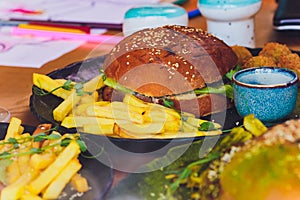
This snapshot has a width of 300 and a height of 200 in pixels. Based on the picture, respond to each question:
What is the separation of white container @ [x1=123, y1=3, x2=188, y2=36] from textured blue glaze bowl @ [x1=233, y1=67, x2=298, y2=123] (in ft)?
2.11

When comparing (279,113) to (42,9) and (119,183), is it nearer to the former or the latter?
(119,183)

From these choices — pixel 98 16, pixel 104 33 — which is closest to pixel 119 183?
pixel 104 33

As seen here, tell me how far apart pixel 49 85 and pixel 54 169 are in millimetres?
556

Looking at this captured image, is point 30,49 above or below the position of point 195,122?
below

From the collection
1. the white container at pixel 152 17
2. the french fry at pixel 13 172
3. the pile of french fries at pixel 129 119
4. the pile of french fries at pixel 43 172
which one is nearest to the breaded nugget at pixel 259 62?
the pile of french fries at pixel 129 119

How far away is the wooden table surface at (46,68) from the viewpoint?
1.57 m

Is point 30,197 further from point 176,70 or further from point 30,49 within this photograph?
point 30,49

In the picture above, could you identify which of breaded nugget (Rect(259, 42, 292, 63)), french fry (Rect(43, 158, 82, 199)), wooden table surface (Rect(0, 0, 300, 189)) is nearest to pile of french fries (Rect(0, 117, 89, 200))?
french fry (Rect(43, 158, 82, 199))

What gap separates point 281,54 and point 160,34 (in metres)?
0.34

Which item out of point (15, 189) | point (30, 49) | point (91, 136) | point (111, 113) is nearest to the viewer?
point (15, 189)

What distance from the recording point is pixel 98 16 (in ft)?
7.86

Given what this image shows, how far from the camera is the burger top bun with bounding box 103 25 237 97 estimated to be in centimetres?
135

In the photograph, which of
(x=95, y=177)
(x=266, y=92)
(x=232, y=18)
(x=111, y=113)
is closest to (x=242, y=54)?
(x=232, y=18)

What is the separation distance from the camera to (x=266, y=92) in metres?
1.24
